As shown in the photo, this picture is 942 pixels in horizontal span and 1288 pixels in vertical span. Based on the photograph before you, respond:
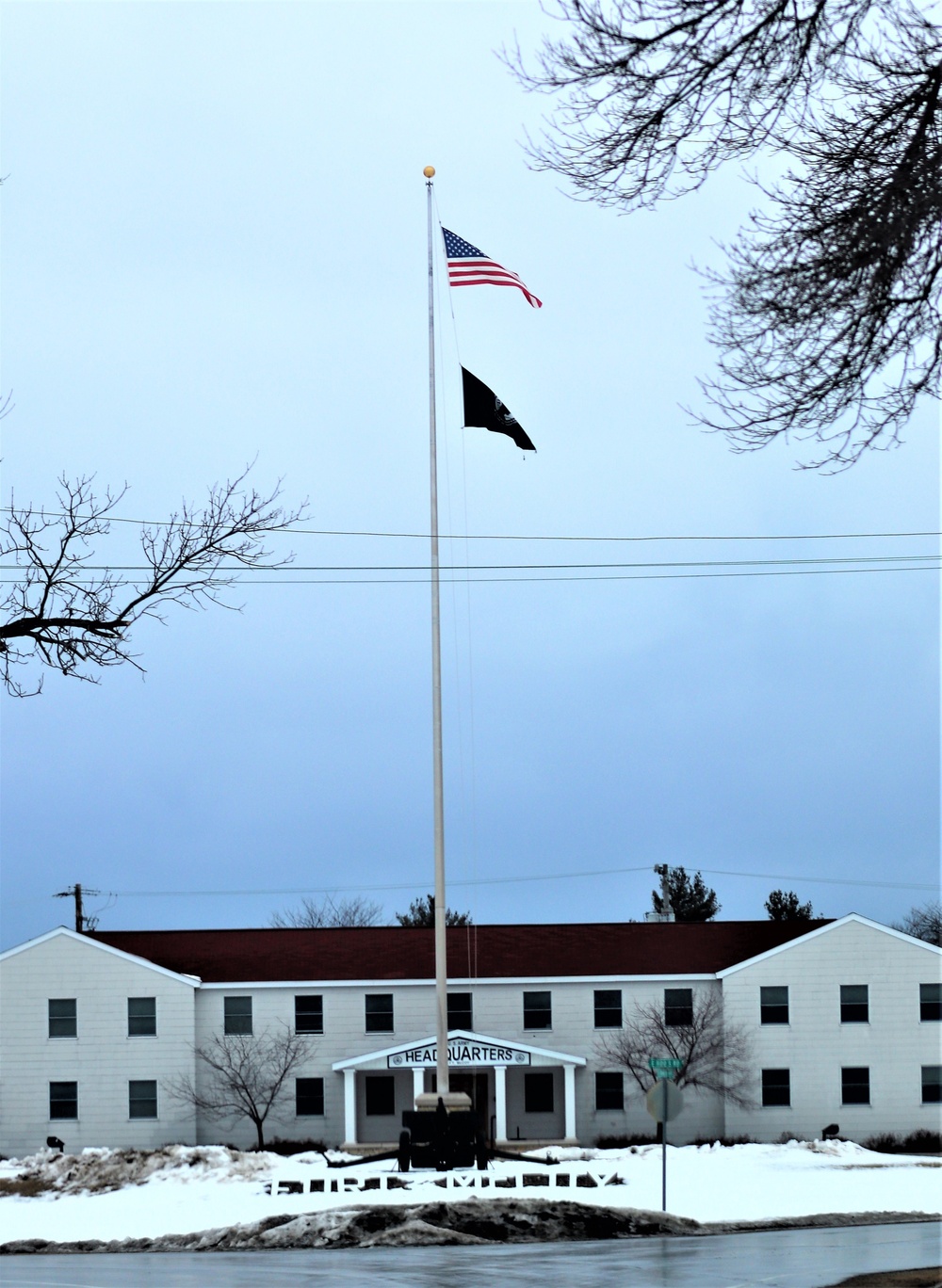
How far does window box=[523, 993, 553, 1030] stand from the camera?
5144cm

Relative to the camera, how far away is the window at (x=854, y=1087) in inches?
1940

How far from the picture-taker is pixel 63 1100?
162 feet

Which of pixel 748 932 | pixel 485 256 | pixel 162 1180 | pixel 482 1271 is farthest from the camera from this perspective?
pixel 748 932

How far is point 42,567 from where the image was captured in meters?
11.1

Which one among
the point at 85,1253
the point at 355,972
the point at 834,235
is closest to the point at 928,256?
the point at 834,235

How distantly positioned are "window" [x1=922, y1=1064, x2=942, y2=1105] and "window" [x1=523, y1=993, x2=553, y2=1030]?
11.2 meters

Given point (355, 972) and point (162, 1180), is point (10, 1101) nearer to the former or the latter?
point (355, 972)

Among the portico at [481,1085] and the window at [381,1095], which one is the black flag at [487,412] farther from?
the window at [381,1095]

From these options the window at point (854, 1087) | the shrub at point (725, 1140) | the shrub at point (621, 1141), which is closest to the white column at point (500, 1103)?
the shrub at point (621, 1141)

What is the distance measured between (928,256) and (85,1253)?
21165 millimetres

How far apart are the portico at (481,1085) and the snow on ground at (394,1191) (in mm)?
6052

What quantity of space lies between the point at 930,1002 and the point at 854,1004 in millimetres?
2377

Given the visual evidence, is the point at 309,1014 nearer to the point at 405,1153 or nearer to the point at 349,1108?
the point at 349,1108

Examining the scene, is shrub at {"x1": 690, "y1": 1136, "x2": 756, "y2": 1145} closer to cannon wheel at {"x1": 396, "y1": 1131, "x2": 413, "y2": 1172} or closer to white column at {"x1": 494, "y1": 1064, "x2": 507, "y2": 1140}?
white column at {"x1": 494, "y1": 1064, "x2": 507, "y2": 1140}
